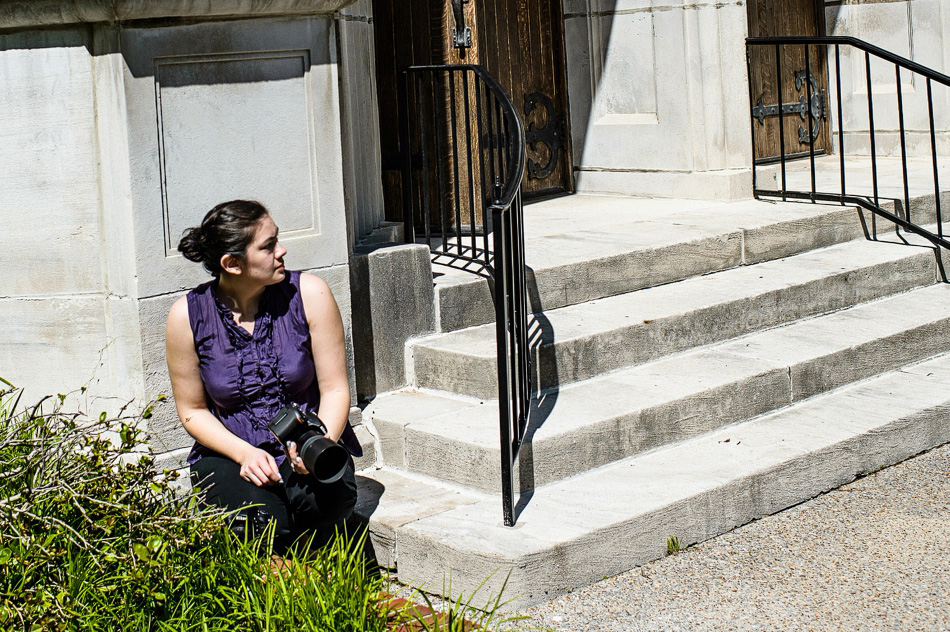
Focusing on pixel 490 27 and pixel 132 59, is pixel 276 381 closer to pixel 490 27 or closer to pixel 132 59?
pixel 132 59

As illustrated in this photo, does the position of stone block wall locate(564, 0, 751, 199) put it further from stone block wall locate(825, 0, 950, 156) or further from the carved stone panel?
the carved stone panel

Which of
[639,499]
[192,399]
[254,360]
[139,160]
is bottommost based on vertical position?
[639,499]

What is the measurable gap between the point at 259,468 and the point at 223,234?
2.43ft

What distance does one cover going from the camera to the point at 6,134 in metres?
4.09

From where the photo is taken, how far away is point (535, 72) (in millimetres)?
7883

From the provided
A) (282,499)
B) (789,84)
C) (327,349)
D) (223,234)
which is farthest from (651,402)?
(789,84)

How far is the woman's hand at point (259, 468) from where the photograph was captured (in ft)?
11.7

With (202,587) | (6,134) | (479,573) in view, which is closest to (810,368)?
(479,573)

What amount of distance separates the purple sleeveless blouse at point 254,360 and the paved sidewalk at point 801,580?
1051 millimetres

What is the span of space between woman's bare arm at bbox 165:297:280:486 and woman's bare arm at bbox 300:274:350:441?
27cm

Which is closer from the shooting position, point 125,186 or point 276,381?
point 276,381

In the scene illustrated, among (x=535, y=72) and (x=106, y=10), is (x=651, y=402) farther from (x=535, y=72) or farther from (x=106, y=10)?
(x=535, y=72)

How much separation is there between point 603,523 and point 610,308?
174cm

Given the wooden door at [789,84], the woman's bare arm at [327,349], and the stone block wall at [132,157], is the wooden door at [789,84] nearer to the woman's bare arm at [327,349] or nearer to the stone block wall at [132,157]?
the stone block wall at [132,157]
